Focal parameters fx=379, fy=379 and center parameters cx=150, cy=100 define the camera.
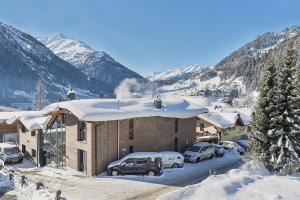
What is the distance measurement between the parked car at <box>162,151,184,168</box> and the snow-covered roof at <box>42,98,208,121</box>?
4.29 m

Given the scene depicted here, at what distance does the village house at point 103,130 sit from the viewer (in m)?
34.5

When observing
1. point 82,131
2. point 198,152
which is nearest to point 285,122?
point 198,152

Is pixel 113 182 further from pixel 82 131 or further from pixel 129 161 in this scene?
pixel 82 131

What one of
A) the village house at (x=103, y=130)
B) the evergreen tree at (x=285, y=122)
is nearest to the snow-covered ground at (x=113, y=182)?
the village house at (x=103, y=130)

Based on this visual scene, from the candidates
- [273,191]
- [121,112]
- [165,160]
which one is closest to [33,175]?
[121,112]

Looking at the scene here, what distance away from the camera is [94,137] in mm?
34125

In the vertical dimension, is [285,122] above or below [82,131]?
above

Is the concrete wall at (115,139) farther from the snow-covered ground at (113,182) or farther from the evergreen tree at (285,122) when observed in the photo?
the evergreen tree at (285,122)

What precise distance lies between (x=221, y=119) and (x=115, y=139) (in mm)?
25174

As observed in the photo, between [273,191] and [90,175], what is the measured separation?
1650cm

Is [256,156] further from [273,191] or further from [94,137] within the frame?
[94,137]

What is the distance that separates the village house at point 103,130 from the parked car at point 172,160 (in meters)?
2.98

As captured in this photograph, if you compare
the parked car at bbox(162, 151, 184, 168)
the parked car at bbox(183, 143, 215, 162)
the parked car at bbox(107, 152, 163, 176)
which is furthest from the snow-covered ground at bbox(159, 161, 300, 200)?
the parked car at bbox(183, 143, 215, 162)

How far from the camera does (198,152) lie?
1582 inches
